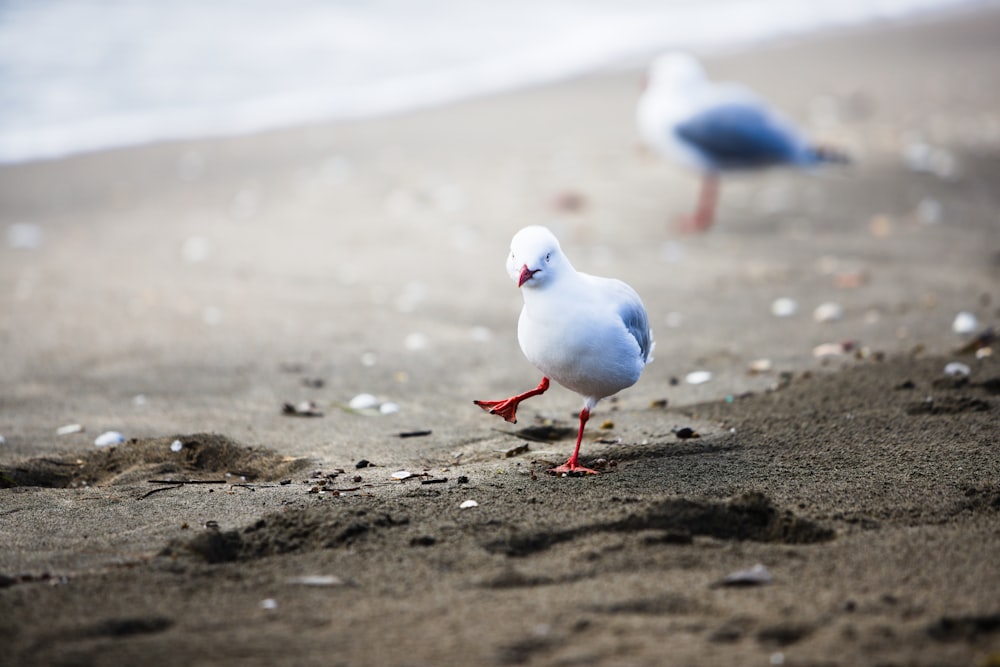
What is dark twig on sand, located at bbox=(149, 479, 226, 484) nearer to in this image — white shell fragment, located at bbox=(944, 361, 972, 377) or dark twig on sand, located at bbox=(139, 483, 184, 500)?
dark twig on sand, located at bbox=(139, 483, 184, 500)

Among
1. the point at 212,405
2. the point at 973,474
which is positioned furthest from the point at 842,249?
the point at 212,405

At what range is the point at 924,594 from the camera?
2812 millimetres

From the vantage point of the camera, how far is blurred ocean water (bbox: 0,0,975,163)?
467 inches

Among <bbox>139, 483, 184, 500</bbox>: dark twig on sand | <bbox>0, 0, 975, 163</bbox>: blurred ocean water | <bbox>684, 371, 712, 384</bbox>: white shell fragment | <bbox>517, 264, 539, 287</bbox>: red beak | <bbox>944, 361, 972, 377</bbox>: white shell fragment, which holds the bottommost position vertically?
<bbox>139, 483, 184, 500</bbox>: dark twig on sand

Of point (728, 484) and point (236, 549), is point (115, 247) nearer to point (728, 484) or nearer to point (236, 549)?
point (236, 549)

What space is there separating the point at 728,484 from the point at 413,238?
16.5 ft

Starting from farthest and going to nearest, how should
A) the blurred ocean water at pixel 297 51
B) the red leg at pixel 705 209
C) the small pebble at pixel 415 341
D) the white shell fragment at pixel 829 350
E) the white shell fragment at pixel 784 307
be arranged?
the blurred ocean water at pixel 297 51 < the red leg at pixel 705 209 < the white shell fragment at pixel 784 307 < the small pebble at pixel 415 341 < the white shell fragment at pixel 829 350

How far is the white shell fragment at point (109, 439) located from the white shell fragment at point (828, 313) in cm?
418

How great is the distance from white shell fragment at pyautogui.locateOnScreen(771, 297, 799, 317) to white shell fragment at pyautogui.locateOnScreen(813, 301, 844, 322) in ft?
0.49

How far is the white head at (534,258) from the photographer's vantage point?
3795mm

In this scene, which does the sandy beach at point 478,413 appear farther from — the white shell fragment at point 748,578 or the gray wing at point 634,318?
the gray wing at point 634,318

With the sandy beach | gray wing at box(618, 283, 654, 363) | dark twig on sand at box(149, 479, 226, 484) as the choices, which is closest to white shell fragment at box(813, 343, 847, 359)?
the sandy beach

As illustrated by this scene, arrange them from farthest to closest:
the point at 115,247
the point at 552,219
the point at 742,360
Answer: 1. the point at 552,219
2. the point at 115,247
3. the point at 742,360

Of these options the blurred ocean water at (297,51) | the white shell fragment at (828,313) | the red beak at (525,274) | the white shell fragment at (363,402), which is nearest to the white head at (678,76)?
the white shell fragment at (828,313)
